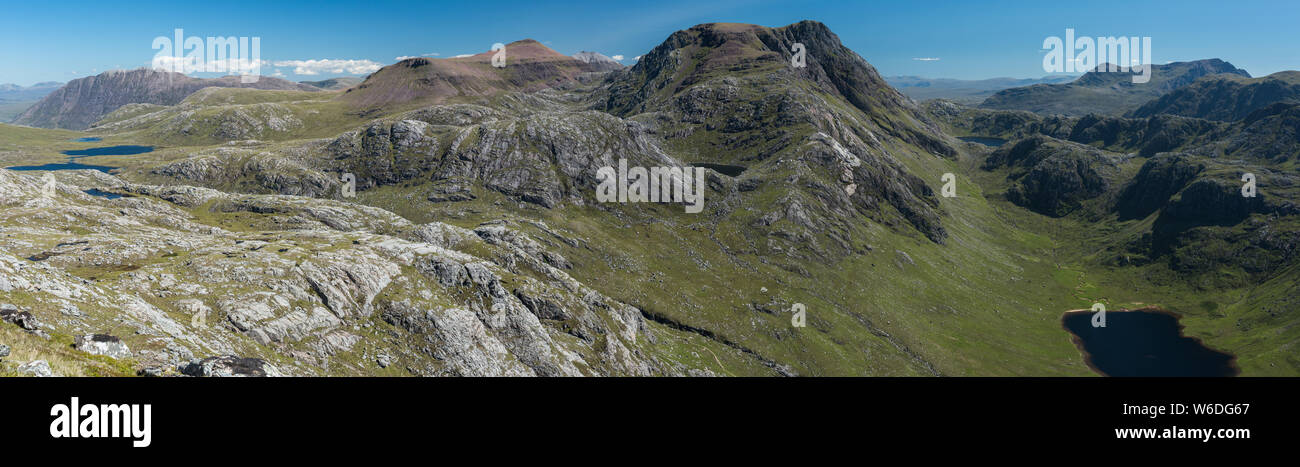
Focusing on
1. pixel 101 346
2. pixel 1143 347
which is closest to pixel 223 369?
pixel 101 346

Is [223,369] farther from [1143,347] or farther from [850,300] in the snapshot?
[1143,347]

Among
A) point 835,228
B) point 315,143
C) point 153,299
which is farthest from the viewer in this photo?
point 315,143

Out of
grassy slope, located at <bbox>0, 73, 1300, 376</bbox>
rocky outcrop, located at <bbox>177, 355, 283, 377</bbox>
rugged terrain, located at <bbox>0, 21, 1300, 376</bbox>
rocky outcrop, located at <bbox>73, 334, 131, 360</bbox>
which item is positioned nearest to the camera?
rocky outcrop, located at <bbox>177, 355, 283, 377</bbox>

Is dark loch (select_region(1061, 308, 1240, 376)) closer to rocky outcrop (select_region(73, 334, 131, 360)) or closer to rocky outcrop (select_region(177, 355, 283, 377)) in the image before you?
rocky outcrop (select_region(177, 355, 283, 377))

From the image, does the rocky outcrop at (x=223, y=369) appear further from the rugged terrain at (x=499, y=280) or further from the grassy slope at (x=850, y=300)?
the grassy slope at (x=850, y=300)

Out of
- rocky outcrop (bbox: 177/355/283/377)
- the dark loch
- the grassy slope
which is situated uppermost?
rocky outcrop (bbox: 177/355/283/377)

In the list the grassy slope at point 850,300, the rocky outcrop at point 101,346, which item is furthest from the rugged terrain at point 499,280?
the grassy slope at point 850,300

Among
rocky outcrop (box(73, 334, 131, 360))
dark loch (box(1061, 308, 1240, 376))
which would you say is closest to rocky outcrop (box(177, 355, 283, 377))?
rocky outcrop (box(73, 334, 131, 360))
